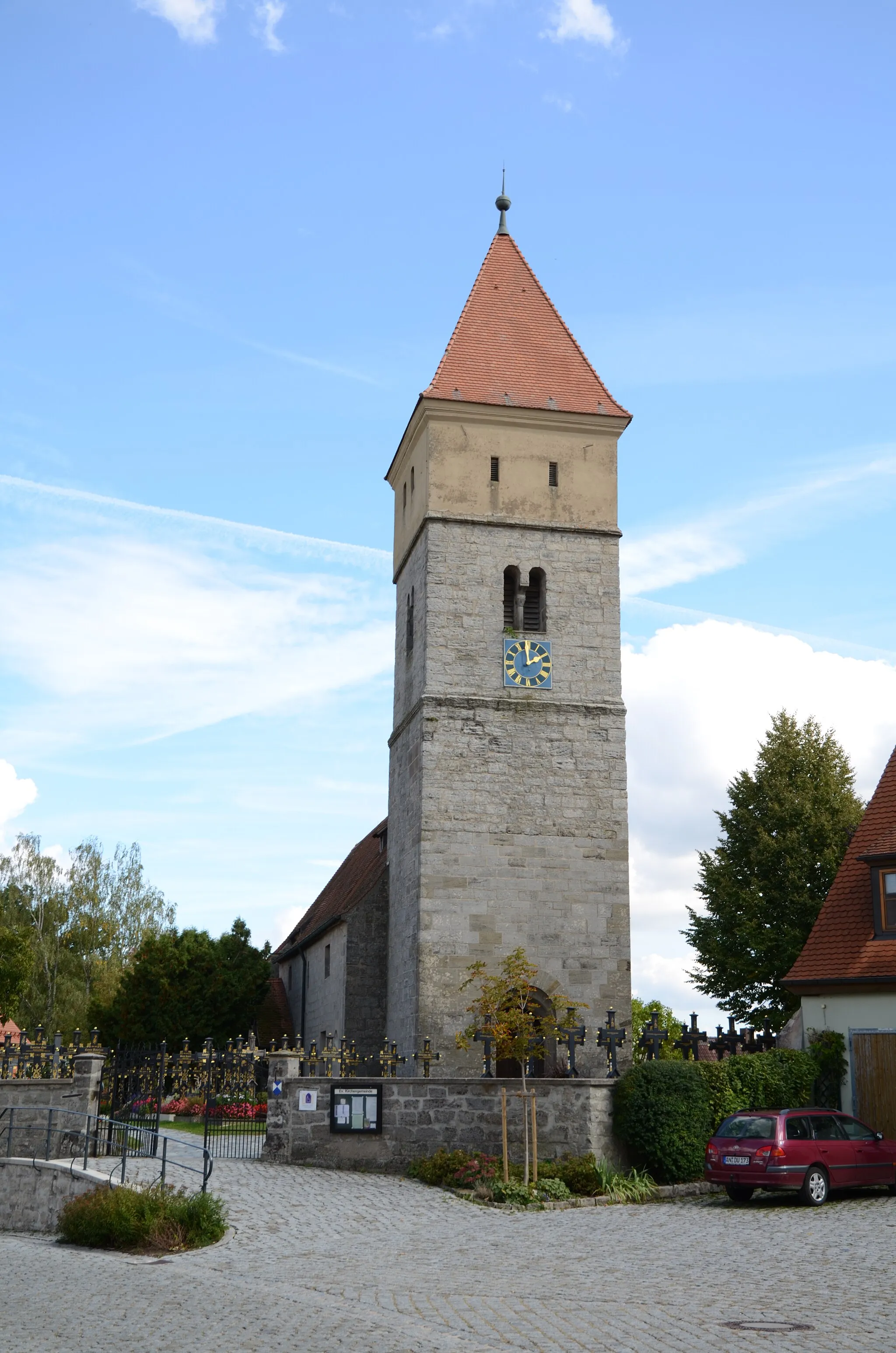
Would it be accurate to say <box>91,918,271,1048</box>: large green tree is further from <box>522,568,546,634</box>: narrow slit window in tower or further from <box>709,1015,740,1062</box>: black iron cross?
<box>709,1015,740,1062</box>: black iron cross

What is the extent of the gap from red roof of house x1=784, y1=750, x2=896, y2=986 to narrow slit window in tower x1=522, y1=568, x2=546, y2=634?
8007 mm

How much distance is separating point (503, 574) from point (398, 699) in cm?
424

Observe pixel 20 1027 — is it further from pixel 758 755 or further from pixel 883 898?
pixel 883 898

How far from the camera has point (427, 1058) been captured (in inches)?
927

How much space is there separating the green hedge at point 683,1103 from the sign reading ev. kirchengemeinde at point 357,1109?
3725 millimetres

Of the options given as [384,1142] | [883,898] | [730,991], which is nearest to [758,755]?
[730,991]

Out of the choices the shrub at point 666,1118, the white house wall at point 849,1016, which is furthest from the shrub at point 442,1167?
the white house wall at point 849,1016

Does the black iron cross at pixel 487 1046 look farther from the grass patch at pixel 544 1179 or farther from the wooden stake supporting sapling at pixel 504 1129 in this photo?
the grass patch at pixel 544 1179

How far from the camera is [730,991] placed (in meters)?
36.5

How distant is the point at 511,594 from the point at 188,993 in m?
15.3

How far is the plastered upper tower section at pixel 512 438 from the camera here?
1201 inches

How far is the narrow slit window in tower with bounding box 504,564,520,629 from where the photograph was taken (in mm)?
29938

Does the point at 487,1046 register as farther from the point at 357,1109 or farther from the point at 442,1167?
the point at 442,1167

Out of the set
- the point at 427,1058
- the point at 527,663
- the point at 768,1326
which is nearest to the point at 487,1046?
the point at 427,1058
